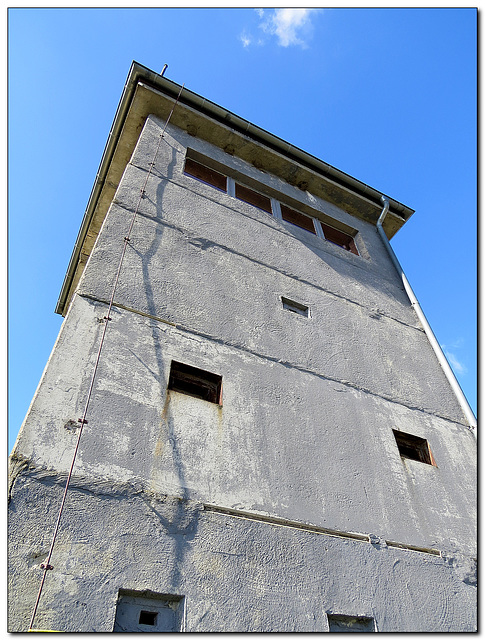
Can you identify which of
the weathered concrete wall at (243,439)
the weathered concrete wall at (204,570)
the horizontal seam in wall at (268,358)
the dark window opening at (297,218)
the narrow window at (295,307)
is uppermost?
the dark window opening at (297,218)

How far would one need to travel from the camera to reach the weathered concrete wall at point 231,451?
2.81 meters

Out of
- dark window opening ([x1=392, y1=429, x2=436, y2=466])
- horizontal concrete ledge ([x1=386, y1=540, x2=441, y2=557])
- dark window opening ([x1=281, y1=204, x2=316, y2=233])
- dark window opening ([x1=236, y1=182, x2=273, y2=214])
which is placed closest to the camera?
horizontal concrete ledge ([x1=386, y1=540, x2=441, y2=557])

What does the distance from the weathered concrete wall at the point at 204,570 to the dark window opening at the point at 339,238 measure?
568cm

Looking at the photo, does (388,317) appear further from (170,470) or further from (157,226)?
(170,470)

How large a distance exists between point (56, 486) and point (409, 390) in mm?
4305

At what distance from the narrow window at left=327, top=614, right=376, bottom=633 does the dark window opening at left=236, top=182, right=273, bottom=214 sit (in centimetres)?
590

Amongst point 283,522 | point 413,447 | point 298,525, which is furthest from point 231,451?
point 413,447

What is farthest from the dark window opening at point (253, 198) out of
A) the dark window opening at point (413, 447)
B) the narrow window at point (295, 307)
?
the dark window opening at point (413, 447)

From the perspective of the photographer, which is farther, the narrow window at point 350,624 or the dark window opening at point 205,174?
the dark window opening at point 205,174

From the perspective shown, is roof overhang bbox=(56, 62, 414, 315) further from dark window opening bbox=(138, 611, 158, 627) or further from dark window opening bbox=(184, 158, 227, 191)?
dark window opening bbox=(138, 611, 158, 627)

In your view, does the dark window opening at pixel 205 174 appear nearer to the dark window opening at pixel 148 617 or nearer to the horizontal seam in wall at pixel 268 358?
the horizontal seam in wall at pixel 268 358

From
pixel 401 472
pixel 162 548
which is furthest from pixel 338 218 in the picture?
pixel 162 548

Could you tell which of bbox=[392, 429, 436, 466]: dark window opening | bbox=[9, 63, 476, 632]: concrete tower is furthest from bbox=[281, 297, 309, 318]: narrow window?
bbox=[392, 429, 436, 466]: dark window opening

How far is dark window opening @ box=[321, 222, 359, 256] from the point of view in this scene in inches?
326
